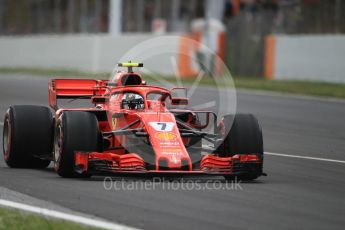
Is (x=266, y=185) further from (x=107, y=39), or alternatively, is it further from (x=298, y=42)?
(x=107, y=39)

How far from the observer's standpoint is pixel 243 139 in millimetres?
11688

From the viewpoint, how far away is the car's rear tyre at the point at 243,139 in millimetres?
11633

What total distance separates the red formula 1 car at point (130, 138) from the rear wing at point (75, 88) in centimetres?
79

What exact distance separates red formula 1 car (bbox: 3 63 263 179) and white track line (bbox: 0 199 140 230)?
171 centimetres

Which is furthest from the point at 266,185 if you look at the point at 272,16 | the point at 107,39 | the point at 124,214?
the point at 107,39

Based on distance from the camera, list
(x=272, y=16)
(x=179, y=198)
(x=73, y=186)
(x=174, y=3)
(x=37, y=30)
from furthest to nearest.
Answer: (x=37, y=30) < (x=174, y=3) < (x=272, y=16) < (x=73, y=186) < (x=179, y=198)

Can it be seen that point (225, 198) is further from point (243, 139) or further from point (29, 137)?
point (29, 137)

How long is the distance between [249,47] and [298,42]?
3.90m

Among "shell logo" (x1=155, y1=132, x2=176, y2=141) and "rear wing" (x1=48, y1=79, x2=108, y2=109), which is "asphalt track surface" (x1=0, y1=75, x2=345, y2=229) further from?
"rear wing" (x1=48, y1=79, x2=108, y2=109)

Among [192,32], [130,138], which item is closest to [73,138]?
[130,138]

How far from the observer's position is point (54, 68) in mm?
42531

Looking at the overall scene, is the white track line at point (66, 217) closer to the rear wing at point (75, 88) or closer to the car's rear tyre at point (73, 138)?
the car's rear tyre at point (73, 138)

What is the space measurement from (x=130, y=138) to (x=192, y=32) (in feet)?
92.4

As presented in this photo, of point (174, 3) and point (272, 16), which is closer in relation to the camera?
point (272, 16)
